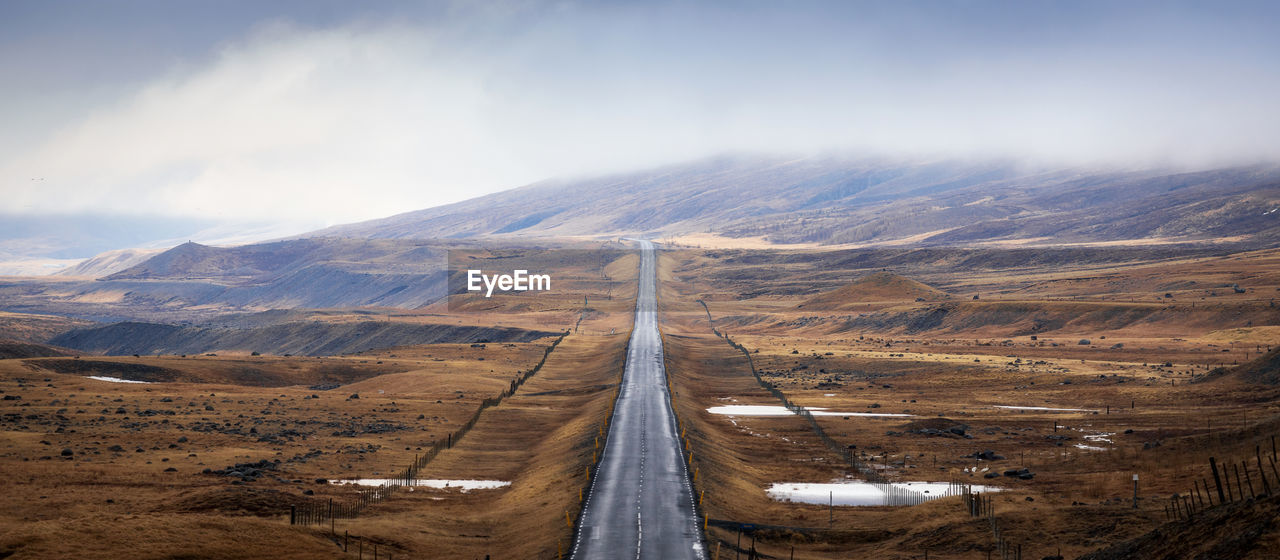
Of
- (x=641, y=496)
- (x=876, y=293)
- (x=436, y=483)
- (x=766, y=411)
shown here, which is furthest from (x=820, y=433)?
(x=876, y=293)

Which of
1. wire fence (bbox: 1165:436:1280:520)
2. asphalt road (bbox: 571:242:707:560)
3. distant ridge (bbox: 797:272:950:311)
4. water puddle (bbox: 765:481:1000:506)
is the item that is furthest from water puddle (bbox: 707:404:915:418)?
distant ridge (bbox: 797:272:950:311)

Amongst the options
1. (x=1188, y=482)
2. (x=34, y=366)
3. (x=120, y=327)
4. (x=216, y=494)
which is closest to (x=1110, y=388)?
(x=1188, y=482)

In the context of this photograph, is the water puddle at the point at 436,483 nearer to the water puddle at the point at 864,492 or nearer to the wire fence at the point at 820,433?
the water puddle at the point at 864,492

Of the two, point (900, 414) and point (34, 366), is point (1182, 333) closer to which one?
point (900, 414)

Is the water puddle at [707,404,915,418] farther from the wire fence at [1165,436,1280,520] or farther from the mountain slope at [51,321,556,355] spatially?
the mountain slope at [51,321,556,355]

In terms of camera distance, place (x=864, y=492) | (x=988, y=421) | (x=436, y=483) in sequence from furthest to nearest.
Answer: (x=988, y=421), (x=436, y=483), (x=864, y=492)

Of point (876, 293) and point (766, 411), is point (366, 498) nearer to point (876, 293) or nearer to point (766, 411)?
point (766, 411)
